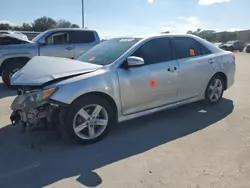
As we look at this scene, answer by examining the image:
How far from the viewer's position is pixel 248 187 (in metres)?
2.99

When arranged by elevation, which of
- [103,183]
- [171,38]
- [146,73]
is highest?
[171,38]

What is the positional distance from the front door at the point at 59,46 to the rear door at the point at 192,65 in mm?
5389

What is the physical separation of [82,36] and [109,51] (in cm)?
577

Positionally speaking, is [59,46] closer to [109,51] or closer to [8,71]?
[8,71]

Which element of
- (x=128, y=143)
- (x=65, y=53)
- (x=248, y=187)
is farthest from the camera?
(x=65, y=53)

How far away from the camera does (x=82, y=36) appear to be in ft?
33.9

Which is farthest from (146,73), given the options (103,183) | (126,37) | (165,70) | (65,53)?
(65,53)

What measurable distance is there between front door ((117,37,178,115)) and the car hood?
1.86ft

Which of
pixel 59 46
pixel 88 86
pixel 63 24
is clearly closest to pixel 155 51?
pixel 88 86

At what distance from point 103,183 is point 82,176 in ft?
0.97

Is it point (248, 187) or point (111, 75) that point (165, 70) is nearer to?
point (111, 75)

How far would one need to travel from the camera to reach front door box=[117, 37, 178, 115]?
4414 millimetres

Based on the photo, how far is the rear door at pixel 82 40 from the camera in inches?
397

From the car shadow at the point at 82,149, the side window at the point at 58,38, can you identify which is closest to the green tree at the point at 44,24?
the side window at the point at 58,38
